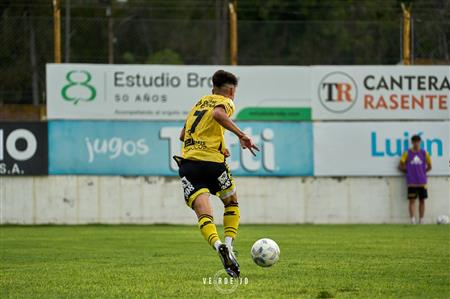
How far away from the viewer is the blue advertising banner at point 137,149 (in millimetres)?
23734

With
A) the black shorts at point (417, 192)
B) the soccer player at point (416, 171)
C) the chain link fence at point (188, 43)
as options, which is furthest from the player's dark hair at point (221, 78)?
the black shorts at point (417, 192)

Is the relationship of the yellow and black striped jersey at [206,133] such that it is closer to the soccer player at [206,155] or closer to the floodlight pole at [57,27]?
the soccer player at [206,155]

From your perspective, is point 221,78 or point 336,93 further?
point 336,93

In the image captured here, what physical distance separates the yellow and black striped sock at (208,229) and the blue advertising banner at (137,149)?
1364 centimetres

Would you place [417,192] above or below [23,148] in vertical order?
below

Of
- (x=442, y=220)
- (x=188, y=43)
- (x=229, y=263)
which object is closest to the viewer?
(x=229, y=263)

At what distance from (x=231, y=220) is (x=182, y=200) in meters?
13.3

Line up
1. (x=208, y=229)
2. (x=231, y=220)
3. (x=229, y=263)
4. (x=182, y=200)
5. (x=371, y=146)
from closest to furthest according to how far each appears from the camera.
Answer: (x=229, y=263) → (x=208, y=229) → (x=231, y=220) → (x=182, y=200) → (x=371, y=146)

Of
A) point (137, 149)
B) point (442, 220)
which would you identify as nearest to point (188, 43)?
point (137, 149)

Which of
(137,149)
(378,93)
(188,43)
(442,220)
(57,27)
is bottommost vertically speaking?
(442,220)

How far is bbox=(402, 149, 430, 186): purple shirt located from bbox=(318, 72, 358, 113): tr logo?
187 centimetres

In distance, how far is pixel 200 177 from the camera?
33.9ft

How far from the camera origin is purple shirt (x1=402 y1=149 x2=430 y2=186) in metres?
23.9

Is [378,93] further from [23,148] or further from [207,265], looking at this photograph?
[207,265]
